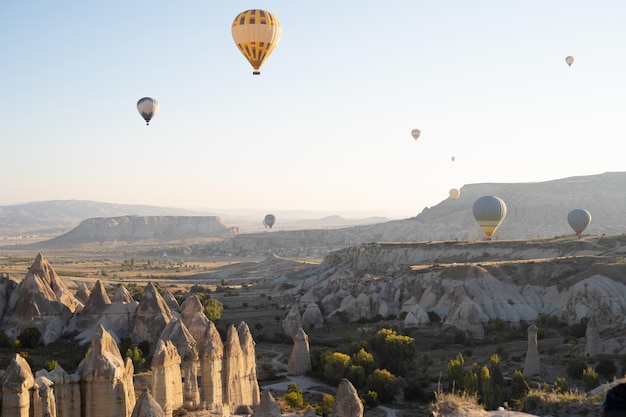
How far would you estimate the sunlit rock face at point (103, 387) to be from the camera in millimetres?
19750

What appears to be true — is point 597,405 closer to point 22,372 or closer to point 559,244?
point 22,372

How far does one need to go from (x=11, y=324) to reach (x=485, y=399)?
890 inches

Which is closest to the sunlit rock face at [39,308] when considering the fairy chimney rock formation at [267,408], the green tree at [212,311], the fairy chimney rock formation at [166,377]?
the green tree at [212,311]

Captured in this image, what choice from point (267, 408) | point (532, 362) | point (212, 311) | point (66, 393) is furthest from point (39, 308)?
point (532, 362)

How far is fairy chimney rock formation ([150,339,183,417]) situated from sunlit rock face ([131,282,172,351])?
13374 millimetres

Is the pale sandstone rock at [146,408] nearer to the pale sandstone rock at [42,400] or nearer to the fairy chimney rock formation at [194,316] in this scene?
the pale sandstone rock at [42,400]

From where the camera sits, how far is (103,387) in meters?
19.8

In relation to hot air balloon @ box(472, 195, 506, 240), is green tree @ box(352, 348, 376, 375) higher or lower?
lower

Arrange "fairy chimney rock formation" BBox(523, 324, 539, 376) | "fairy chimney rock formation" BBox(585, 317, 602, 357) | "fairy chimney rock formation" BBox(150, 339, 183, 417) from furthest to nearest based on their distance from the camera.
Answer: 1. "fairy chimney rock formation" BBox(585, 317, 602, 357)
2. "fairy chimney rock formation" BBox(523, 324, 539, 376)
3. "fairy chimney rock formation" BBox(150, 339, 183, 417)

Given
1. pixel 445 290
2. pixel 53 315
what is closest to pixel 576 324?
pixel 445 290

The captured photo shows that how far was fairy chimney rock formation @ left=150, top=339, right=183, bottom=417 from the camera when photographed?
20531 mm

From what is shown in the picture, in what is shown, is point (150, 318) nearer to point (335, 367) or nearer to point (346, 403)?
point (335, 367)

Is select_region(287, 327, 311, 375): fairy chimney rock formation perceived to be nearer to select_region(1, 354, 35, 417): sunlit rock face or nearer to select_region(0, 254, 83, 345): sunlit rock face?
select_region(0, 254, 83, 345): sunlit rock face

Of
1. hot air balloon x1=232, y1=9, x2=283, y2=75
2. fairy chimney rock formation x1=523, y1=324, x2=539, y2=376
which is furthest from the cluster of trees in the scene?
hot air balloon x1=232, y1=9, x2=283, y2=75
